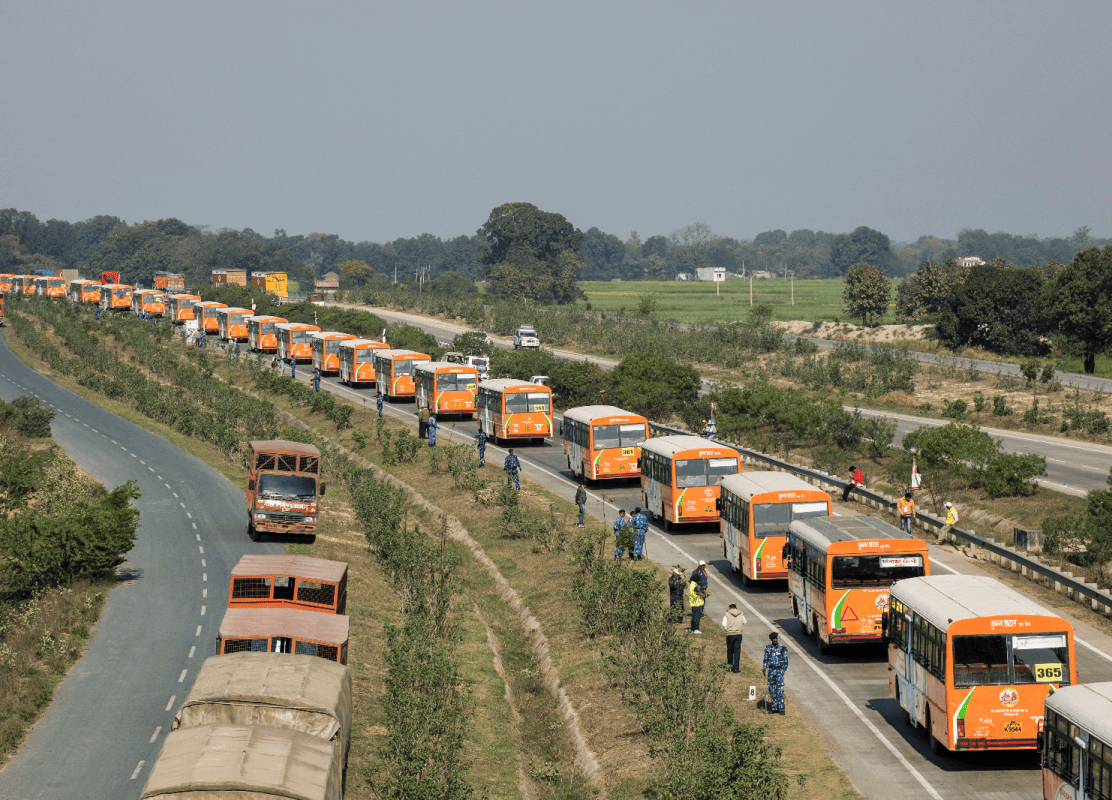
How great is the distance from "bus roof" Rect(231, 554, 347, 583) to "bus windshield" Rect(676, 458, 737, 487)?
45.9ft

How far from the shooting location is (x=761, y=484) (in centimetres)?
3136

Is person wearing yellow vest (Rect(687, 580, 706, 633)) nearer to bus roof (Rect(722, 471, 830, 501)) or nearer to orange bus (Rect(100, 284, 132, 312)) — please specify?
bus roof (Rect(722, 471, 830, 501))

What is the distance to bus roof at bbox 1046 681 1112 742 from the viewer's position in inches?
576

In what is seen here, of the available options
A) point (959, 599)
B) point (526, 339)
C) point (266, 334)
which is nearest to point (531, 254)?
point (526, 339)

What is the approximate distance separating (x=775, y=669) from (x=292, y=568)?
11.4 m

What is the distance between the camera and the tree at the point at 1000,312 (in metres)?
88.5

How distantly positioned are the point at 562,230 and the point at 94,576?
15809cm

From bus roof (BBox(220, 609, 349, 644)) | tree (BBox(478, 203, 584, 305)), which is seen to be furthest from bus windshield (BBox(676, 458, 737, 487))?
tree (BBox(478, 203, 584, 305))

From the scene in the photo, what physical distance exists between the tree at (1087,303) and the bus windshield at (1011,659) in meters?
66.9

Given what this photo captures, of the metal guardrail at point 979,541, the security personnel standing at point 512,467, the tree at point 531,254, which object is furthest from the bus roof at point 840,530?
the tree at point 531,254

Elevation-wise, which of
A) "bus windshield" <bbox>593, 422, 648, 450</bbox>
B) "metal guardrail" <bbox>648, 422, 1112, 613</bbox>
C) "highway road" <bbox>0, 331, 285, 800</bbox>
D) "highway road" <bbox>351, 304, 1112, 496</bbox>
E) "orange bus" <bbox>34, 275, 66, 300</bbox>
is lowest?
"highway road" <bbox>0, 331, 285, 800</bbox>

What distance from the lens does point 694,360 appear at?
308 feet

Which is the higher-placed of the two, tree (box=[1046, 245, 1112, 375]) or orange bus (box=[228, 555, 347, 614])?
tree (box=[1046, 245, 1112, 375])

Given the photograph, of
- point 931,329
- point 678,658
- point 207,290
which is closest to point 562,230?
point 207,290
